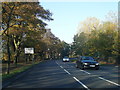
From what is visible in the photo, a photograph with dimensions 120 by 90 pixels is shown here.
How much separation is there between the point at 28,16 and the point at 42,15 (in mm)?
4701

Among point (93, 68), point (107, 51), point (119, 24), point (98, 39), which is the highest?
point (119, 24)

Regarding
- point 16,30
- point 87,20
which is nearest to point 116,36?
point 16,30

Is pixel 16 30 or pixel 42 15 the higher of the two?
pixel 42 15

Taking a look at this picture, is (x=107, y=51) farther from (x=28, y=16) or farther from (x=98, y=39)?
(x=28, y=16)

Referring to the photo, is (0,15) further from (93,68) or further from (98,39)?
(98,39)

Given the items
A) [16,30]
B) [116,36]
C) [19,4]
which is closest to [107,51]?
[116,36]

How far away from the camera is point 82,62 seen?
22094mm

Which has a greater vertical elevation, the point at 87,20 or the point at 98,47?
the point at 87,20

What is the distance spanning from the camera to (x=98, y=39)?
3291 centimetres

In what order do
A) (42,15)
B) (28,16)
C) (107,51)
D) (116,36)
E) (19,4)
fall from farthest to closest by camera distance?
(107,51)
(116,36)
(42,15)
(28,16)
(19,4)

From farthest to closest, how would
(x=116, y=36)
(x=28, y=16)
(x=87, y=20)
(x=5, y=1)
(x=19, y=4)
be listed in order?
(x=87, y=20) < (x=116, y=36) < (x=28, y=16) < (x=19, y=4) < (x=5, y=1)

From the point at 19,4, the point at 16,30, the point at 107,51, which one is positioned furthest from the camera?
the point at 107,51

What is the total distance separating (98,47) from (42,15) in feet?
49.0

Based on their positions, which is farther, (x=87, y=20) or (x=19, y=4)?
(x=87, y=20)
